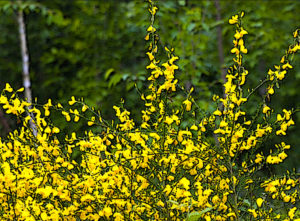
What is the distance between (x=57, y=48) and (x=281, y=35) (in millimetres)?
2917

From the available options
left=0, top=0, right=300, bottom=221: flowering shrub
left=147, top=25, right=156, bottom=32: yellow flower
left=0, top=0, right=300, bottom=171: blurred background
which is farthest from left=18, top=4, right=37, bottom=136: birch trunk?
left=147, top=25, right=156, bottom=32: yellow flower

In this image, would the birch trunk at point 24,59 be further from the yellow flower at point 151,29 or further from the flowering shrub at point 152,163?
the yellow flower at point 151,29

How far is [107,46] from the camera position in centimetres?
670

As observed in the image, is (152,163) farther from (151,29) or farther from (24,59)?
(24,59)

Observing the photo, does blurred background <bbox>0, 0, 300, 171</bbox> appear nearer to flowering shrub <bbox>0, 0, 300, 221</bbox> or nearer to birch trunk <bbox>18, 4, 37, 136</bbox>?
birch trunk <bbox>18, 4, 37, 136</bbox>

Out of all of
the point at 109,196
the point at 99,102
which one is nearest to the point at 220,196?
the point at 109,196

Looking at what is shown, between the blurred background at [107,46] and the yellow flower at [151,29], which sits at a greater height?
the blurred background at [107,46]

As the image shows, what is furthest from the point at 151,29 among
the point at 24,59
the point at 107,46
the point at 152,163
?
the point at 107,46

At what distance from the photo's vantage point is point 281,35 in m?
6.23

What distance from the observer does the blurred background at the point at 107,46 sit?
5852 millimetres

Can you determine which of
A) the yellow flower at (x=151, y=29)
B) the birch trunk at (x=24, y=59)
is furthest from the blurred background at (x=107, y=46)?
the yellow flower at (x=151, y=29)

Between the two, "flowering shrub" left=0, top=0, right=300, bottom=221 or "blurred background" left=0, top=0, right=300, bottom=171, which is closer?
"flowering shrub" left=0, top=0, right=300, bottom=221

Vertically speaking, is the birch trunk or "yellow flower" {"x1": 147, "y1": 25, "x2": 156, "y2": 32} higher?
the birch trunk

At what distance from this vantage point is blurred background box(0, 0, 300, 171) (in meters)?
5.85
